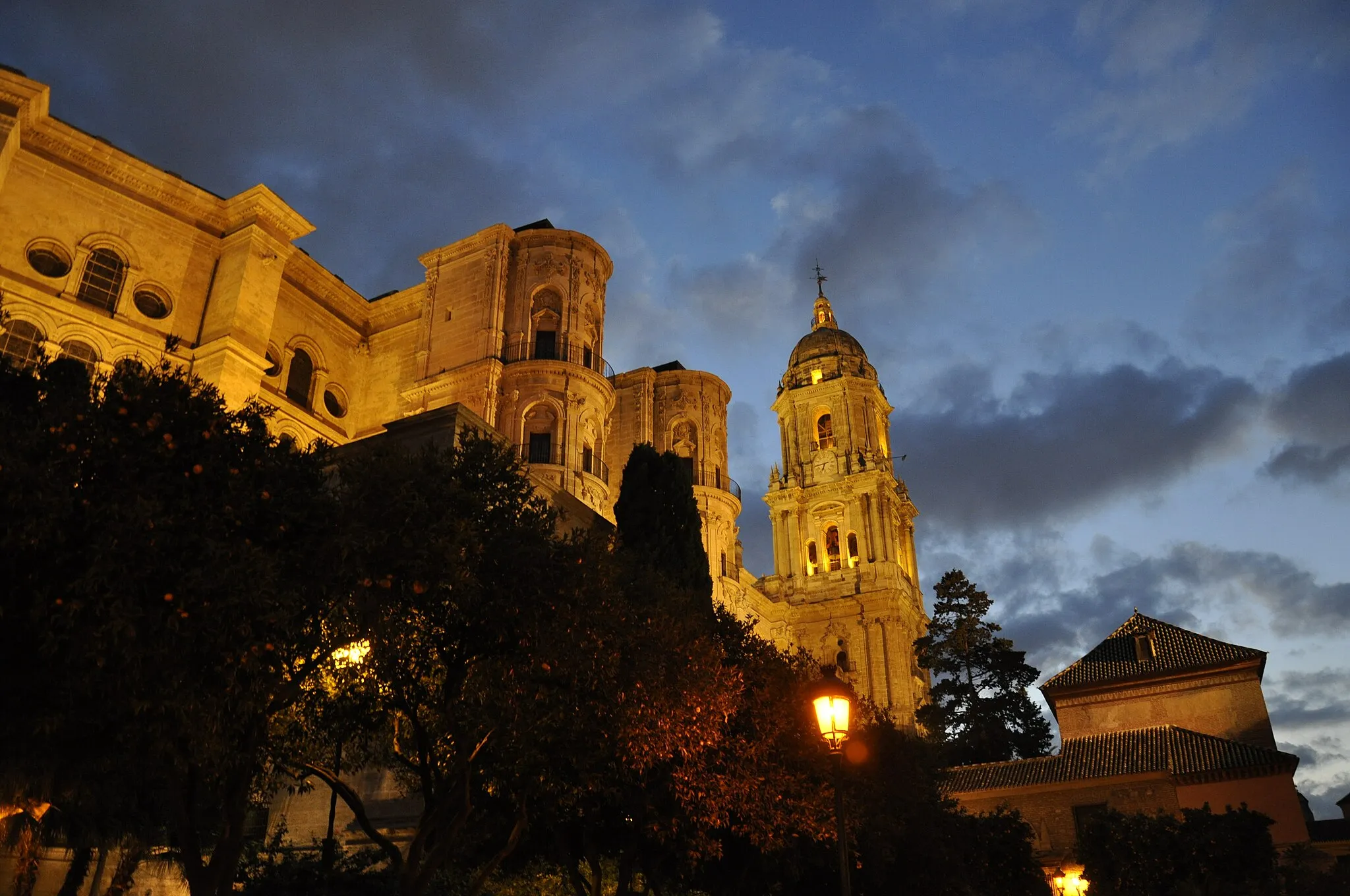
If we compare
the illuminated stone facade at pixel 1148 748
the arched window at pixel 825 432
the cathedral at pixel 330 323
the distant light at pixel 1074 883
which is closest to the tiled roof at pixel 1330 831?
the illuminated stone facade at pixel 1148 748

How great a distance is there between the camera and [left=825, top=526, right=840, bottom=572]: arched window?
5628 centimetres

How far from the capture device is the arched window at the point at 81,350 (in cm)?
2652

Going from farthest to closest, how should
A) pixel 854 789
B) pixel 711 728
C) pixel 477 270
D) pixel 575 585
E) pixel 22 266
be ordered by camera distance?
pixel 477 270 → pixel 22 266 → pixel 854 789 → pixel 711 728 → pixel 575 585

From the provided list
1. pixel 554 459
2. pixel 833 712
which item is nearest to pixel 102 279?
pixel 554 459

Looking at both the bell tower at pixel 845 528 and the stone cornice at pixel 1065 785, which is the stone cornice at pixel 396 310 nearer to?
the stone cornice at pixel 1065 785

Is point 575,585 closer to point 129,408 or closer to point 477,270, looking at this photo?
point 129,408

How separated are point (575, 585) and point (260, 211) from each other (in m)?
24.7

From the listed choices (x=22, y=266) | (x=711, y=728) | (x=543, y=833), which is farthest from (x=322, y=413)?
(x=711, y=728)

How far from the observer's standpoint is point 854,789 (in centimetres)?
1712

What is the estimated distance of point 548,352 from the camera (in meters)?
33.1

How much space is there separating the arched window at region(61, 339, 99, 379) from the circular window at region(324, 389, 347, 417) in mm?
8434

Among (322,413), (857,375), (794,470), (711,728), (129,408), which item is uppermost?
(857,375)

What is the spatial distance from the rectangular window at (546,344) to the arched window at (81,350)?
12549 millimetres

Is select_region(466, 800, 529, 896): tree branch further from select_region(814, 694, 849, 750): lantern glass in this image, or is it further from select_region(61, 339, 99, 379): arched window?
select_region(61, 339, 99, 379): arched window
